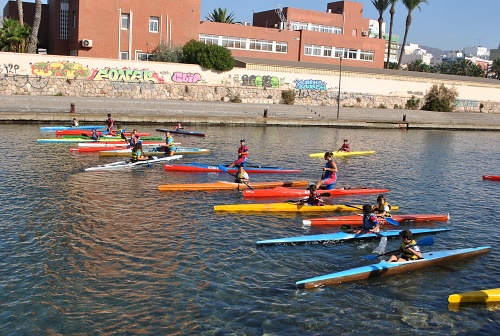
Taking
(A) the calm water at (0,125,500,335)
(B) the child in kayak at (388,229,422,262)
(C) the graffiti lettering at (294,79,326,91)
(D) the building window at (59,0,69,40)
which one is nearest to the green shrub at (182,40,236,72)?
(C) the graffiti lettering at (294,79,326,91)

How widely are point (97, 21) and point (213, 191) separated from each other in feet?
133

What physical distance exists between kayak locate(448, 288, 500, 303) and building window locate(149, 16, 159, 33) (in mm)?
53406

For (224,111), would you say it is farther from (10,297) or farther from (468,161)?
(10,297)

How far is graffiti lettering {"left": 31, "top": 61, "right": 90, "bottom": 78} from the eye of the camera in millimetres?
49719

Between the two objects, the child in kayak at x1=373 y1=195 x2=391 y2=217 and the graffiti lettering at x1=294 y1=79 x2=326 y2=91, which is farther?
the graffiti lettering at x1=294 y1=79 x2=326 y2=91

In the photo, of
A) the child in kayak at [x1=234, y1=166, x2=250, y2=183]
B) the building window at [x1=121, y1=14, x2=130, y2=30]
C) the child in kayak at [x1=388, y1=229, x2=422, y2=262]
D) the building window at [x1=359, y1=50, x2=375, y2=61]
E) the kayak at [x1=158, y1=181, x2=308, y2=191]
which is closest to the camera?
the child in kayak at [x1=388, y1=229, x2=422, y2=262]

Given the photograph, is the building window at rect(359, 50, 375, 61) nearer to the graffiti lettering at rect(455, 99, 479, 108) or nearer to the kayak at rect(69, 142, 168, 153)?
the graffiti lettering at rect(455, 99, 479, 108)

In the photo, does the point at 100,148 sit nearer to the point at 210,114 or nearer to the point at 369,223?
the point at 369,223

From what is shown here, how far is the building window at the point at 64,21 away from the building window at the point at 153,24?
31.6ft

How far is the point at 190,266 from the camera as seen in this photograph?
576 inches

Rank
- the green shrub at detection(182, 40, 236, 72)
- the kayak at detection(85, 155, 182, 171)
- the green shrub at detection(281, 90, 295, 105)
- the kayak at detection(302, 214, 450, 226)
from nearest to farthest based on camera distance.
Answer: the kayak at detection(302, 214, 450, 226) → the kayak at detection(85, 155, 182, 171) → the green shrub at detection(182, 40, 236, 72) → the green shrub at detection(281, 90, 295, 105)

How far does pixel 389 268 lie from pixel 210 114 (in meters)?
39.8

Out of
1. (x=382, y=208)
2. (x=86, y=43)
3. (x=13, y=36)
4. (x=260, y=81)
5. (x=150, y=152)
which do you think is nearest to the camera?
(x=382, y=208)

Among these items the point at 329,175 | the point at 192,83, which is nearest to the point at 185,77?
the point at 192,83
